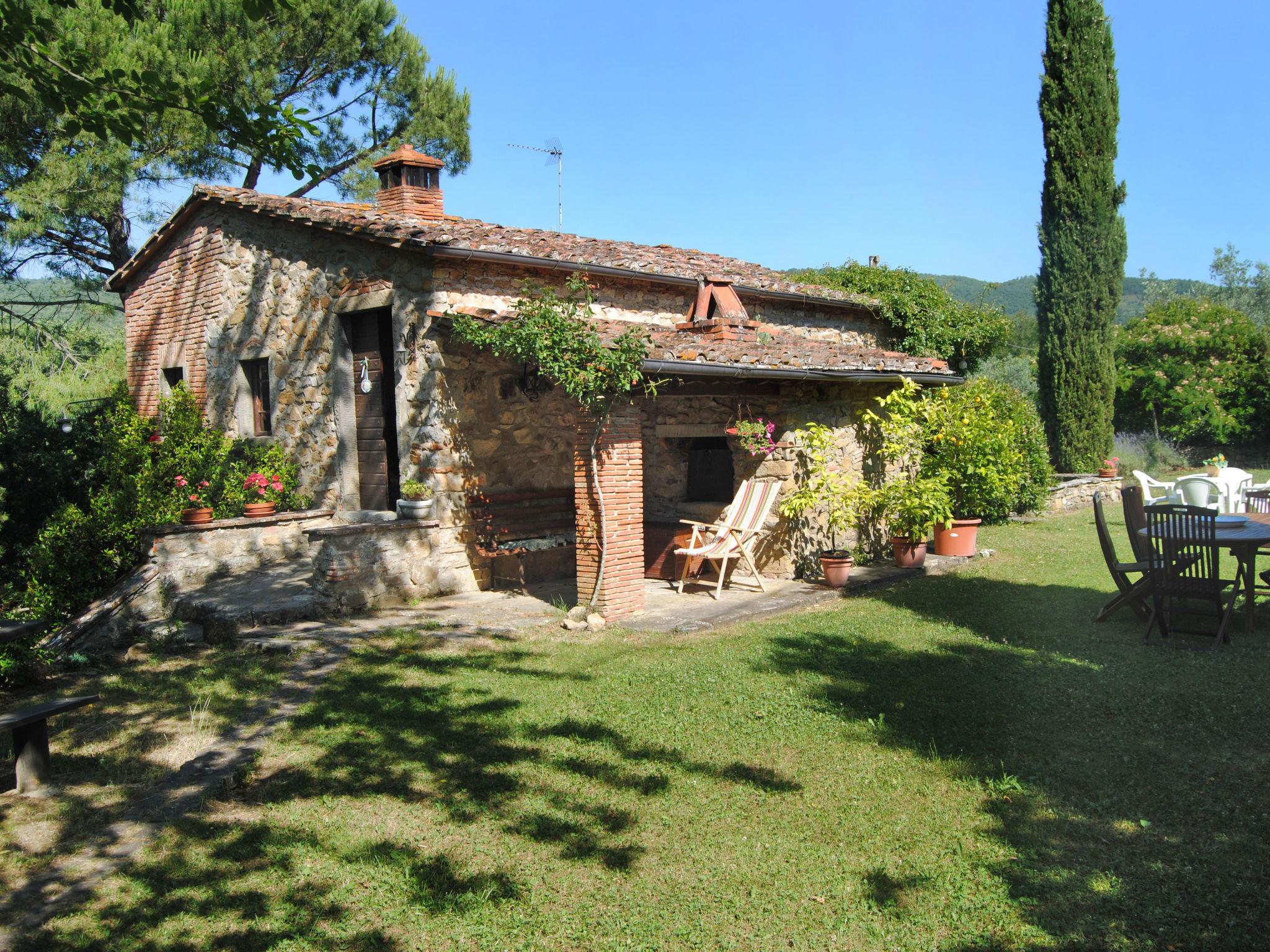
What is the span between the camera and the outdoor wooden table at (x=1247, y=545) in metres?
6.26

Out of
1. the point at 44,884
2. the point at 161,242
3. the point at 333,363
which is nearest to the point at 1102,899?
the point at 44,884

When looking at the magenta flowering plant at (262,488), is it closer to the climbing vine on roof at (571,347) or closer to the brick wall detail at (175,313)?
the brick wall detail at (175,313)

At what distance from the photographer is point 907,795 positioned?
13.3ft

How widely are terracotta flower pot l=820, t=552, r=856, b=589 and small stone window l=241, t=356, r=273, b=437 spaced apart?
713cm

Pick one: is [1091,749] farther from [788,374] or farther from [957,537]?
[957,537]

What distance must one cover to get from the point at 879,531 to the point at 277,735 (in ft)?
23.7

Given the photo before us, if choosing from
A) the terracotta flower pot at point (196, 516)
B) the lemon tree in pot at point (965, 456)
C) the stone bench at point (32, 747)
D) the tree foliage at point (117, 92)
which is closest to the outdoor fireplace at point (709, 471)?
the lemon tree in pot at point (965, 456)

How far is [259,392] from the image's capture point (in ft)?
36.6

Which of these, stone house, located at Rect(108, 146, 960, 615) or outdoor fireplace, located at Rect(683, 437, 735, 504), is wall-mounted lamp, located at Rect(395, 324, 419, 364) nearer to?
stone house, located at Rect(108, 146, 960, 615)

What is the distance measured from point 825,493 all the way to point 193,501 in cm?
676

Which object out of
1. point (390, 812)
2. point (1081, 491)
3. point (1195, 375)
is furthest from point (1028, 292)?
point (390, 812)

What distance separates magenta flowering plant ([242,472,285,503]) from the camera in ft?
31.5

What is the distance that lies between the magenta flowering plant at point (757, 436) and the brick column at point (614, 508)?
1759 millimetres

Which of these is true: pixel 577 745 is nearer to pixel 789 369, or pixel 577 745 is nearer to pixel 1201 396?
pixel 789 369
